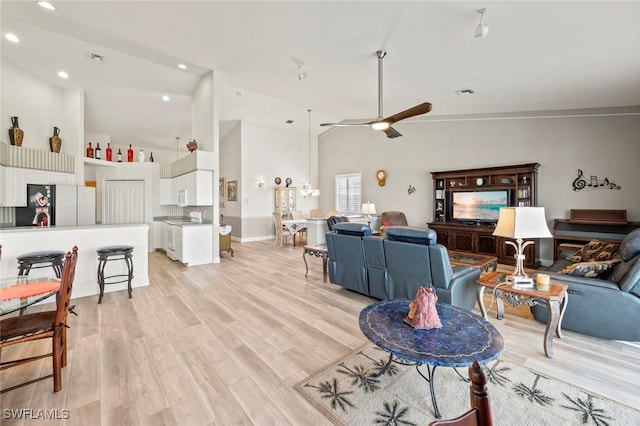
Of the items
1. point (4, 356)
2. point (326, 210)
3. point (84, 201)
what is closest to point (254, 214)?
point (326, 210)

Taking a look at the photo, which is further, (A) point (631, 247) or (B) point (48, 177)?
(B) point (48, 177)

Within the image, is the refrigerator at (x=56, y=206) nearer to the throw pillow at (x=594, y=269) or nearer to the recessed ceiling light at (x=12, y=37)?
the recessed ceiling light at (x=12, y=37)

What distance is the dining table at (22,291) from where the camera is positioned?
177 centimetres

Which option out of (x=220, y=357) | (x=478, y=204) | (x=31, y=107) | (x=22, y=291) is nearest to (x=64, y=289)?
(x=22, y=291)

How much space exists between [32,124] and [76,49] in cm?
178

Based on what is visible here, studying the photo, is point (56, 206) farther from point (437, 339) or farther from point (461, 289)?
point (461, 289)

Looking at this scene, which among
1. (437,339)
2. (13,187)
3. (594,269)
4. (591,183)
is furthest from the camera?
(591,183)

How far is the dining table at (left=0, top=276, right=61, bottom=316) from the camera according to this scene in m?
1.77

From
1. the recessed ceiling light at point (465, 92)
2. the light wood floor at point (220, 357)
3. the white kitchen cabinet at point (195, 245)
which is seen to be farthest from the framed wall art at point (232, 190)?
the recessed ceiling light at point (465, 92)

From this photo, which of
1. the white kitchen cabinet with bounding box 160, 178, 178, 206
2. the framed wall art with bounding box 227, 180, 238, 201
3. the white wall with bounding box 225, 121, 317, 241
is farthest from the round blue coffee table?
the framed wall art with bounding box 227, 180, 238, 201

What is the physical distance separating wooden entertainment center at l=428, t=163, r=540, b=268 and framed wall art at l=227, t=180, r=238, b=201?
20.1 feet

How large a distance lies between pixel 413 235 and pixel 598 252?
2.50 metres

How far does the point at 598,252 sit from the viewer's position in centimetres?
337

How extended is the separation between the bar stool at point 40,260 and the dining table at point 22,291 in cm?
108
